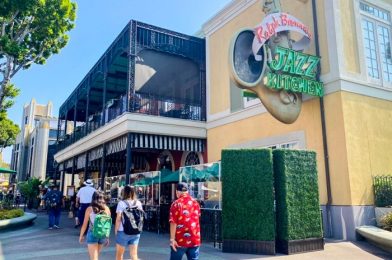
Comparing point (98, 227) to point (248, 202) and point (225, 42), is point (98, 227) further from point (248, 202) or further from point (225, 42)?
point (225, 42)

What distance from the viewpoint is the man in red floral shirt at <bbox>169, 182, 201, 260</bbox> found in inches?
189

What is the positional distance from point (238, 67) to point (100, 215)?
6.15 m

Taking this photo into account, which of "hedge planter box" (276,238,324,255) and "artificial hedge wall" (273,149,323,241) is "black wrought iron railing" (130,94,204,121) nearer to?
"artificial hedge wall" (273,149,323,241)

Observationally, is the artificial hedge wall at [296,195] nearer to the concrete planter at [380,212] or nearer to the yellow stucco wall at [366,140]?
the yellow stucco wall at [366,140]

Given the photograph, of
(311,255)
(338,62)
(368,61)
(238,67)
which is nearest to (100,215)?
(311,255)

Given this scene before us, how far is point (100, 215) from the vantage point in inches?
215

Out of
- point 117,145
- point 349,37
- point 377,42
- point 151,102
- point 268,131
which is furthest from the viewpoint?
point 117,145

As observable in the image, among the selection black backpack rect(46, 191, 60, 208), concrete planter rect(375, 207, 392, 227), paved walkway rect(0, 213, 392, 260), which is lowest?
paved walkway rect(0, 213, 392, 260)

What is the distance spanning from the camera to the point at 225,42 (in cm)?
1509

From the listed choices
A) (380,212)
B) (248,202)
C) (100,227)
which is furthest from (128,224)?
(380,212)

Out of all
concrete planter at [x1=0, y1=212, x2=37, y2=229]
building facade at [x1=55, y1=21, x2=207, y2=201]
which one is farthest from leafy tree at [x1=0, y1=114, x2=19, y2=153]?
concrete planter at [x1=0, y1=212, x2=37, y2=229]

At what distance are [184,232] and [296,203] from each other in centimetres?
415

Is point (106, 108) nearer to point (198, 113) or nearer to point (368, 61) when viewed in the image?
point (198, 113)

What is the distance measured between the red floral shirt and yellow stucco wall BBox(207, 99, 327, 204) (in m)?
6.37
